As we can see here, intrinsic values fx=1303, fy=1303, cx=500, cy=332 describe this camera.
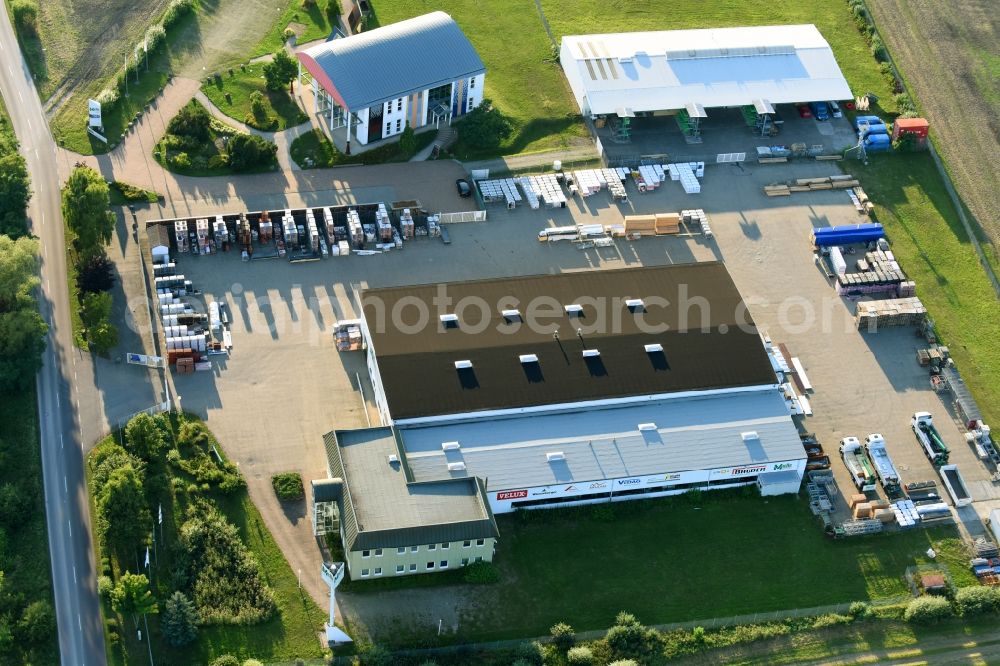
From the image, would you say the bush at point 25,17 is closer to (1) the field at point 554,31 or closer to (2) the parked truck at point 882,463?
(1) the field at point 554,31

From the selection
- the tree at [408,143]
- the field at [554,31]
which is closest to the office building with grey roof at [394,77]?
the tree at [408,143]

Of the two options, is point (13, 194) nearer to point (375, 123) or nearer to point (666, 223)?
point (375, 123)

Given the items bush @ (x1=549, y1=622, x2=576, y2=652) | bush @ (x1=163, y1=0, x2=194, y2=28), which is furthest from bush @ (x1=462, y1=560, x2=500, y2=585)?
bush @ (x1=163, y1=0, x2=194, y2=28)

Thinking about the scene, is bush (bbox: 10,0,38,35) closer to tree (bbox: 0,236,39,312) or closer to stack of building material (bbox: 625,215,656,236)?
tree (bbox: 0,236,39,312)

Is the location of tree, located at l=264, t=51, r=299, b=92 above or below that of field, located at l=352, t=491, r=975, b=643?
above

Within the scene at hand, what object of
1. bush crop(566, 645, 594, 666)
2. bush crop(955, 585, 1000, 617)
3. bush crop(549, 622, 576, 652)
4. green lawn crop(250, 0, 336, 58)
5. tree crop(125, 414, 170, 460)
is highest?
green lawn crop(250, 0, 336, 58)

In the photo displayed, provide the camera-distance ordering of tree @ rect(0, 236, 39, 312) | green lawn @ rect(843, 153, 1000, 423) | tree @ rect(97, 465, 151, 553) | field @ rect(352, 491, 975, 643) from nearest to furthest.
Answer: tree @ rect(97, 465, 151, 553)
field @ rect(352, 491, 975, 643)
tree @ rect(0, 236, 39, 312)
green lawn @ rect(843, 153, 1000, 423)
